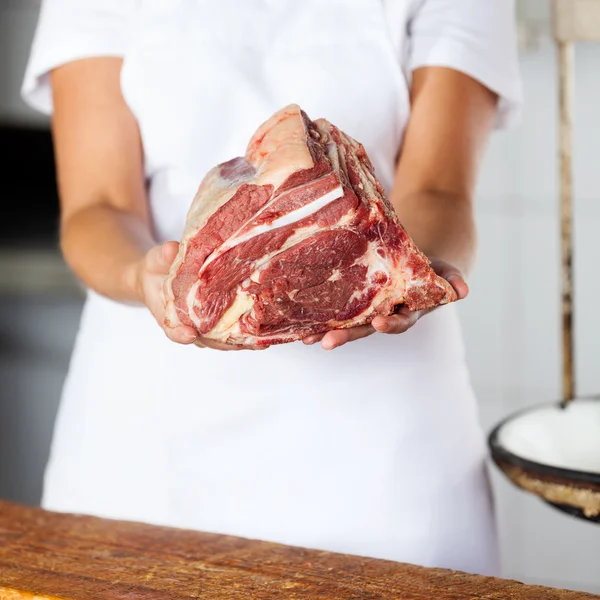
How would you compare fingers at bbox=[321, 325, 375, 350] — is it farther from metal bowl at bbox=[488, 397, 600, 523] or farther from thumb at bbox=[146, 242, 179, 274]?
metal bowl at bbox=[488, 397, 600, 523]

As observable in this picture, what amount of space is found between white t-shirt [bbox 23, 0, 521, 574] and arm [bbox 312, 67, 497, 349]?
0.03 meters

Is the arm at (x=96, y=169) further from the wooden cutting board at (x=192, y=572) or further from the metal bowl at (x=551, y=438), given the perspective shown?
the metal bowl at (x=551, y=438)

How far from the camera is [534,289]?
8.18ft

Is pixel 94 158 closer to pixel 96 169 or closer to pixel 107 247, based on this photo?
pixel 96 169

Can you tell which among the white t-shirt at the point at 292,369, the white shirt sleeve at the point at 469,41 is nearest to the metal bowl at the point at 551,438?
the white t-shirt at the point at 292,369

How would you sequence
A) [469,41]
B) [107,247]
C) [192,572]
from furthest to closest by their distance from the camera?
[469,41], [107,247], [192,572]

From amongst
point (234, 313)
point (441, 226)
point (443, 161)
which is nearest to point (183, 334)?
point (234, 313)

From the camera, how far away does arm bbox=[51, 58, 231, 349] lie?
1305 millimetres

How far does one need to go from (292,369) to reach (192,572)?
44cm

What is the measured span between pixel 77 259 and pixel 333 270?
0.47 metres

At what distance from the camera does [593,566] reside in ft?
8.25

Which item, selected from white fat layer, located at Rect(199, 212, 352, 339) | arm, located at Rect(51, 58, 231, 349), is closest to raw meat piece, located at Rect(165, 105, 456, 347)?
white fat layer, located at Rect(199, 212, 352, 339)

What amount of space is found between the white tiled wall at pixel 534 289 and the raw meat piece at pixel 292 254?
1504mm

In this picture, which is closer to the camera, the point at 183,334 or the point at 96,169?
the point at 183,334
